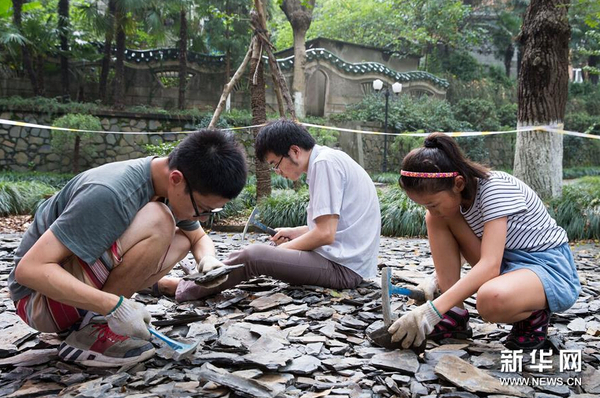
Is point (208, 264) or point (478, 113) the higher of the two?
point (478, 113)

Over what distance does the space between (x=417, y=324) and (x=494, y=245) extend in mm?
473

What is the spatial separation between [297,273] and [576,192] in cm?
536

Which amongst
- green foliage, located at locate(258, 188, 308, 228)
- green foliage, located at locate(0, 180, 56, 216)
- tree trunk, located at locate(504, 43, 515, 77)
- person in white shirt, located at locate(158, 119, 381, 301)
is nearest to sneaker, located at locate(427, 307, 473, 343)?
person in white shirt, located at locate(158, 119, 381, 301)

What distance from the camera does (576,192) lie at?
697cm

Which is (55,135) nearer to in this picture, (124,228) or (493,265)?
(124,228)

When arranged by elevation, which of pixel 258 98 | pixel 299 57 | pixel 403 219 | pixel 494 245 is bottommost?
pixel 403 219

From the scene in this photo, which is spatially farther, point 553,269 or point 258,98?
point 258,98

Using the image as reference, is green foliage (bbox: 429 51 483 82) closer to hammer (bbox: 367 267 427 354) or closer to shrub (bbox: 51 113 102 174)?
shrub (bbox: 51 113 102 174)

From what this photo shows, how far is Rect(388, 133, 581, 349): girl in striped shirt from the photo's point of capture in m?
2.19

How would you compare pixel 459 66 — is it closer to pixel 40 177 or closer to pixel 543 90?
pixel 543 90

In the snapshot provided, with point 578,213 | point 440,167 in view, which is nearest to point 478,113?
point 578,213

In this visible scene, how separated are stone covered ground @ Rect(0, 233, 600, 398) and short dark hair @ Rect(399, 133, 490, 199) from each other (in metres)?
0.76

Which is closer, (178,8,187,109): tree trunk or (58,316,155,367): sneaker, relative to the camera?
(58,316,155,367): sneaker

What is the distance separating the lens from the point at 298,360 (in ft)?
7.48
